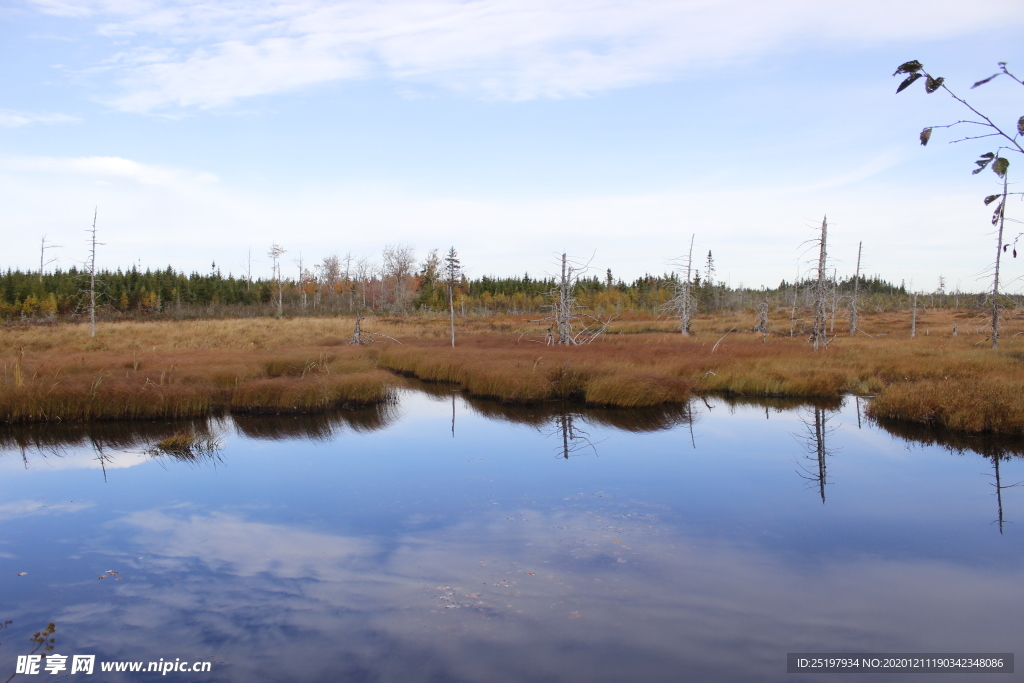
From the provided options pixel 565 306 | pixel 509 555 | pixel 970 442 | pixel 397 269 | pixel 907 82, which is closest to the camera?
pixel 907 82

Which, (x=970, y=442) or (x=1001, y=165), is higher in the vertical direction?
(x=1001, y=165)

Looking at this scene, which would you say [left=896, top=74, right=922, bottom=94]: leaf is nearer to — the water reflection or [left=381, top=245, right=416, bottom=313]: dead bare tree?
the water reflection

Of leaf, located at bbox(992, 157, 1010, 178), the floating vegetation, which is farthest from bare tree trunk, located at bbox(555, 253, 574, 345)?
leaf, located at bbox(992, 157, 1010, 178)

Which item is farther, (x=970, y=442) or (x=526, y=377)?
(x=526, y=377)

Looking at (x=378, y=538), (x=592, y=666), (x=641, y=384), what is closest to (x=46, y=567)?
(x=378, y=538)

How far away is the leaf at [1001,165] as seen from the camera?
2.46 meters

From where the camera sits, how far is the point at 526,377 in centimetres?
2073

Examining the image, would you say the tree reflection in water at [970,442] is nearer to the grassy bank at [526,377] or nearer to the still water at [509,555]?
the still water at [509,555]

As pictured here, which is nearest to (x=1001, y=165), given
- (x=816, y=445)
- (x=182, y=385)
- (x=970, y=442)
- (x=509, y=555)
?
(x=509, y=555)

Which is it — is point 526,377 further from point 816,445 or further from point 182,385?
point 182,385

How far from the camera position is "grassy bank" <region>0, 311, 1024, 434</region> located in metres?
16.6

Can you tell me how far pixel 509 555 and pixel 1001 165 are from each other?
23.5 feet

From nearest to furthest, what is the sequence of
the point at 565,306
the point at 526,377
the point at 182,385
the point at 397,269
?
the point at 182,385, the point at 526,377, the point at 565,306, the point at 397,269

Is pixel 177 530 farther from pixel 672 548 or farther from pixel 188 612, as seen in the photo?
pixel 672 548
